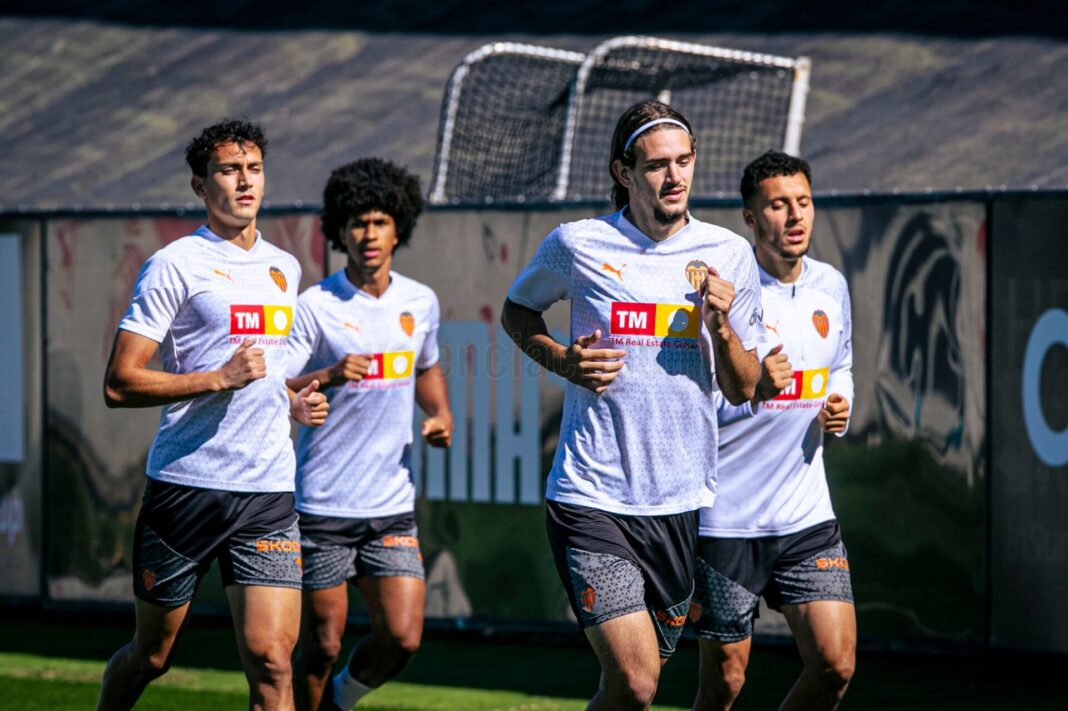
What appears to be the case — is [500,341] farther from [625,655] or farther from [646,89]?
[646,89]

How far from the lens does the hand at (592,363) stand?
502cm

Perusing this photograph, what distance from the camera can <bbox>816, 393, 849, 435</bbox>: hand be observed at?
19.4 ft

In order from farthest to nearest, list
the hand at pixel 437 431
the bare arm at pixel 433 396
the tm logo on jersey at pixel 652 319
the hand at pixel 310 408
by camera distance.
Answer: the bare arm at pixel 433 396 < the hand at pixel 437 431 < the hand at pixel 310 408 < the tm logo on jersey at pixel 652 319

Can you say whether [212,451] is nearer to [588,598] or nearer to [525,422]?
[588,598]

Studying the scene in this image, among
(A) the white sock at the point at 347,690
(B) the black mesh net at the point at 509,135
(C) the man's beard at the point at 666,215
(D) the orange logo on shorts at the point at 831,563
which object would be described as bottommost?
(A) the white sock at the point at 347,690

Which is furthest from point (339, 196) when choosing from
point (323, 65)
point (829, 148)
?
point (323, 65)

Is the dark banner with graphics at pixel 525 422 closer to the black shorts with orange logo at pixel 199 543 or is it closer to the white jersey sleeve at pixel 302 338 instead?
the white jersey sleeve at pixel 302 338

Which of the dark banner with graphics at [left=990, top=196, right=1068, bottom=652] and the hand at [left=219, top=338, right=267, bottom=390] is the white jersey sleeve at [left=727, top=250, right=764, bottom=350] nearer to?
Answer: the hand at [left=219, top=338, right=267, bottom=390]

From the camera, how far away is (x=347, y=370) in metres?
6.55

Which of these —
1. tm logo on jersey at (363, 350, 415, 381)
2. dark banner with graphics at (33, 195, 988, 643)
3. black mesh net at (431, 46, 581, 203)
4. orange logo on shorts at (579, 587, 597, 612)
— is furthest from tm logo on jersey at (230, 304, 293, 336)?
black mesh net at (431, 46, 581, 203)

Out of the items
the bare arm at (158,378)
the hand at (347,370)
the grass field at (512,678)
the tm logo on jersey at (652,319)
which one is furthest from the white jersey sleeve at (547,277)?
the grass field at (512,678)

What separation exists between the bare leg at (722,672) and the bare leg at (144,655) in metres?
1.87

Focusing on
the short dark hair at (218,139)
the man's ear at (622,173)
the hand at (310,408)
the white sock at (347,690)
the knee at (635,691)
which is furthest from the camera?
the white sock at (347,690)

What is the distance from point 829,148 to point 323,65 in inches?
263
